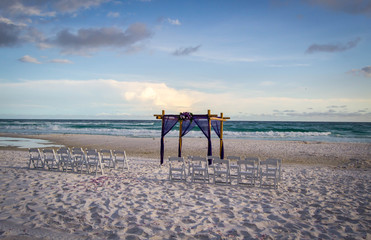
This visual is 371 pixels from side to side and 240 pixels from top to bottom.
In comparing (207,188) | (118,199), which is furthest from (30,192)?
(207,188)

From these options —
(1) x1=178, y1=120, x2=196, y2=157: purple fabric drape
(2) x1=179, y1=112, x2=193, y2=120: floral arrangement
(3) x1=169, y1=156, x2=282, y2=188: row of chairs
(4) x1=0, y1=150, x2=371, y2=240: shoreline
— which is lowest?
(4) x1=0, y1=150, x2=371, y2=240: shoreline

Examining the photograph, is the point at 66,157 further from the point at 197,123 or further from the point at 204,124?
the point at 204,124

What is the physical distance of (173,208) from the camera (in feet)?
18.0

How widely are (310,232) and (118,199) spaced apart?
13.3 feet

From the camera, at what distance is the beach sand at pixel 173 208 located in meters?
4.33

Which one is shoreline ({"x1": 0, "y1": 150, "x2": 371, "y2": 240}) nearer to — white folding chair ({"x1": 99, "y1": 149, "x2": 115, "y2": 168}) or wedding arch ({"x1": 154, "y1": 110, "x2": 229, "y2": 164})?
white folding chair ({"x1": 99, "y1": 149, "x2": 115, "y2": 168})

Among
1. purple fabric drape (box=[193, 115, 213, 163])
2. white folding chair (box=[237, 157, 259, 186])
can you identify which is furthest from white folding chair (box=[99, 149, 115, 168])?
white folding chair (box=[237, 157, 259, 186])

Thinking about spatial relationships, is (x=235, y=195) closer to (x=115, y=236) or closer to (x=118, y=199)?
(x=118, y=199)

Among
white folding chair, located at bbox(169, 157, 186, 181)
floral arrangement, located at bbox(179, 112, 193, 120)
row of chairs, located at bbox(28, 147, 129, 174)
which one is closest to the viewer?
white folding chair, located at bbox(169, 157, 186, 181)

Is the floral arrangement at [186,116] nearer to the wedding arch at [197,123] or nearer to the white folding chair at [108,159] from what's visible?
the wedding arch at [197,123]

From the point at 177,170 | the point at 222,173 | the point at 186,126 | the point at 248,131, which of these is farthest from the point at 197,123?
the point at 248,131

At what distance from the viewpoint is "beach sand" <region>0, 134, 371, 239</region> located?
4.33m

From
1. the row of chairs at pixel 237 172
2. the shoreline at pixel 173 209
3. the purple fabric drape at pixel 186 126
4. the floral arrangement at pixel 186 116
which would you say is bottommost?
the shoreline at pixel 173 209

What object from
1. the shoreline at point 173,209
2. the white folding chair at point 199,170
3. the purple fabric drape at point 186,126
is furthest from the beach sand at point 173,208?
the purple fabric drape at point 186,126
